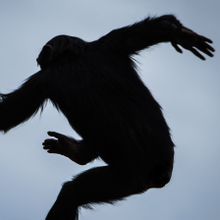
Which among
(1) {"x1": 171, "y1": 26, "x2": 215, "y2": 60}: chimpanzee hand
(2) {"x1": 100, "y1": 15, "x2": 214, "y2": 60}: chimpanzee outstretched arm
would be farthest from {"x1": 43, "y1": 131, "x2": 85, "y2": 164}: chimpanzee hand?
(1) {"x1": 171, "y1": 26, "x2": 215, "y2": 60}: chimpanzee hand

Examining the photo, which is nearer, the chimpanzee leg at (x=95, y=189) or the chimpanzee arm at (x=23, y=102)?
the chimpanzee leg at (x=95, y=189)

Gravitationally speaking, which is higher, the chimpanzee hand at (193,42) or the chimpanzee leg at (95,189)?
the chimpanzee hand at (193,42)

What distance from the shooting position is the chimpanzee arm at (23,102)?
25.8 feet

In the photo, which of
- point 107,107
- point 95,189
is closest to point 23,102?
point 107,107

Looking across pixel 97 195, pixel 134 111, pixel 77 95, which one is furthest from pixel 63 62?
pixel 97 195

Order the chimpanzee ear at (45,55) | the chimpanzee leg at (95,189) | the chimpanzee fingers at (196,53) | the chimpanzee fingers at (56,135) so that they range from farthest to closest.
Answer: the chimpanzee ear at (45,55) < the chimpanzee fingers at (56,135) < the chimpanzee fingers at (196,53) < the chimpanzee leg at (95,189)

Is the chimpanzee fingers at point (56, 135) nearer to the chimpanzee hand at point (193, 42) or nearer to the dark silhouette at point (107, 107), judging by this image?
the dark silhouette at point (107, 107)

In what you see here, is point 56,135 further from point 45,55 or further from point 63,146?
point 45,55

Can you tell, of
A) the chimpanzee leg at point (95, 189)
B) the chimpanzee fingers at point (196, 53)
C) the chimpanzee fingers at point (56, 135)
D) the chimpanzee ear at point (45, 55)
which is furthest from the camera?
the chimpanzee ear at point (45, 55)

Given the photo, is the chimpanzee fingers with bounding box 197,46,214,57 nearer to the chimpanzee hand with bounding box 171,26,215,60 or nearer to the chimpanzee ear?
the chimpanzee hand with bounding box 171,26,215,60

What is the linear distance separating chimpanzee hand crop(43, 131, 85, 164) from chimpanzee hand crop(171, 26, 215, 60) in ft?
5.83

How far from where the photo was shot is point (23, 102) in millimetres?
7941

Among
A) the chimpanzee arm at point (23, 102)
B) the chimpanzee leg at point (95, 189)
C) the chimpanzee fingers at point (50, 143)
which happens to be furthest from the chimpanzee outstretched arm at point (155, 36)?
the chimpanzee leg at point (95, 189)

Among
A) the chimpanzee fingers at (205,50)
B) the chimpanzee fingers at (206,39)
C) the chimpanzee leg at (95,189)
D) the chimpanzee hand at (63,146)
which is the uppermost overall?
the chimpanzee fingers at (206,39)
